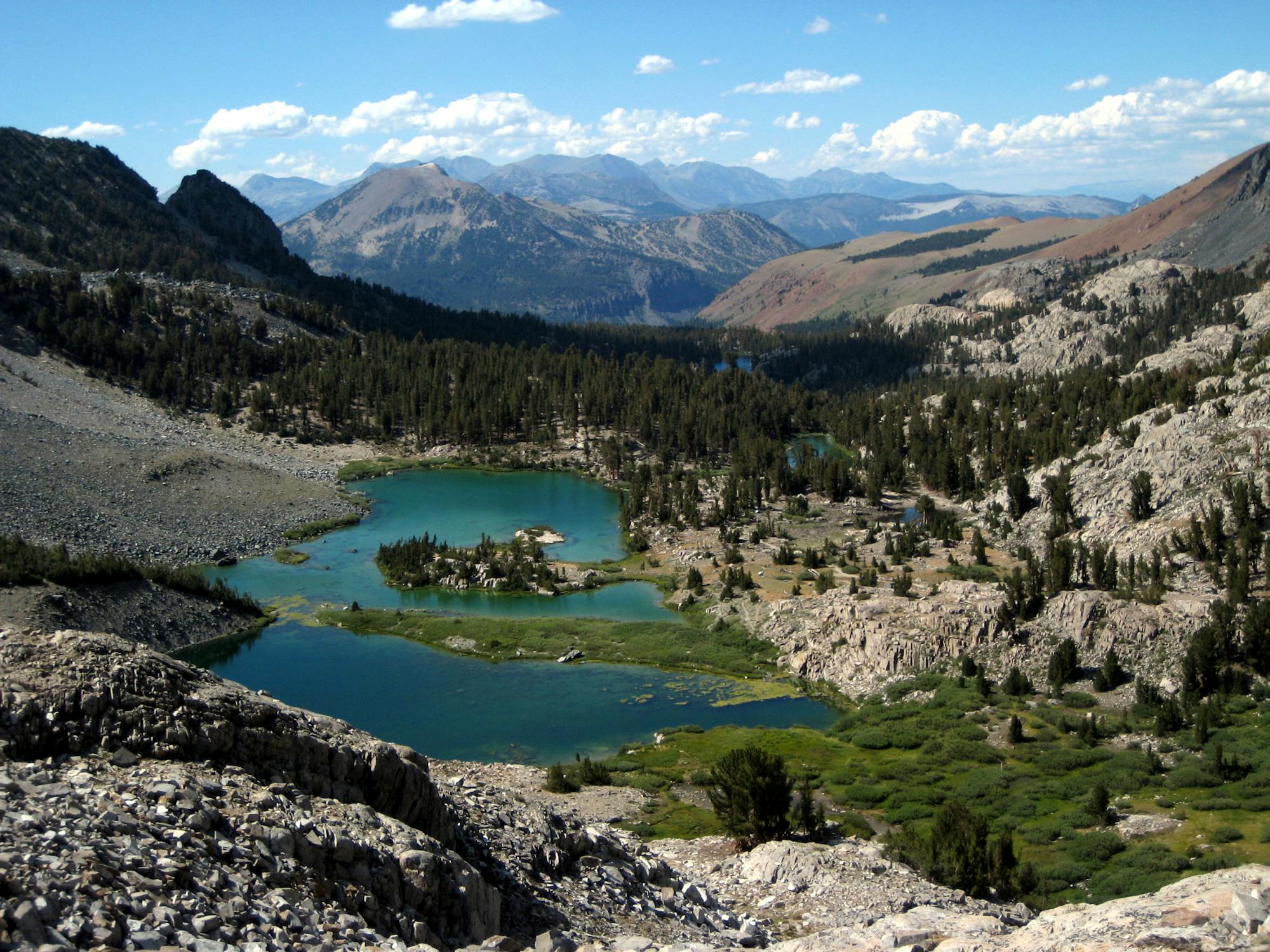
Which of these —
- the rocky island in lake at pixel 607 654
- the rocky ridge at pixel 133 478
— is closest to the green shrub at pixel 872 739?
the rocky island in lake at pixel 607 654

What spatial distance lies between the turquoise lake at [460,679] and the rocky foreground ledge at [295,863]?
2507cm

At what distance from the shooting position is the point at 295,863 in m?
19.4

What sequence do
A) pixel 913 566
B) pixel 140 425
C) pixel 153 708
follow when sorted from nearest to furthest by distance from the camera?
pixel 153 708
pixel 913 566
pixel 140 425

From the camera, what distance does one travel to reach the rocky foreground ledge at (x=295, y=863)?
16375 millimetres

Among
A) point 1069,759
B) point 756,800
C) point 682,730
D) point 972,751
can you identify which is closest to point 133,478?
point 682,730

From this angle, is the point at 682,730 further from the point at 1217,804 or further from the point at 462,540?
the point at 462,540

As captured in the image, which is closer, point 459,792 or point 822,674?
point 459,792

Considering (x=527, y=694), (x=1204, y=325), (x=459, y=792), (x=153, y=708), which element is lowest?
(x=527, y=694)

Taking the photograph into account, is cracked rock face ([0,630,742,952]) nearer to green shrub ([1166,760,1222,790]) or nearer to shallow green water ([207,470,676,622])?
green shrub ([1166,760,1222,790])

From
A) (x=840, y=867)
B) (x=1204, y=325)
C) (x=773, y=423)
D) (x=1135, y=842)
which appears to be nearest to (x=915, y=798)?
(x=1135, y=842)

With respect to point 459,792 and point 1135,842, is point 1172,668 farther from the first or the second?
point 459,792

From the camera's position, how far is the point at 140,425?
122 metres

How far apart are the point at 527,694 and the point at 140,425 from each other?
267 ft

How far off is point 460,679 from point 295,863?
45493 mm
